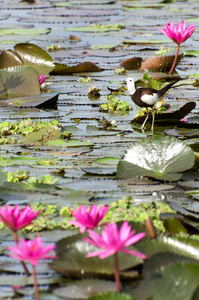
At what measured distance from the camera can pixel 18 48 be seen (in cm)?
448

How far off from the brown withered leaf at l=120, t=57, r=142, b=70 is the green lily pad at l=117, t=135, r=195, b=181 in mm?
2713

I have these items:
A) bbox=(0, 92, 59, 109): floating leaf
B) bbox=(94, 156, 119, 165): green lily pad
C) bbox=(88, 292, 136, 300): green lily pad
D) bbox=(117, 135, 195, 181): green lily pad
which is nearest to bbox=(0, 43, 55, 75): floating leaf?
bbox=(0, 92, 59, 109): floating leaf

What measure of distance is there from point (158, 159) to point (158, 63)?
8.59ft

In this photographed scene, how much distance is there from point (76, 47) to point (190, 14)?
315 cm

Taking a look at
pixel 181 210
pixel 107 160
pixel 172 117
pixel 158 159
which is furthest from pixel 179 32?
pixel 181 210

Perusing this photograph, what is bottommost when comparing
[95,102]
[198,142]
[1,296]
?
[95,102]

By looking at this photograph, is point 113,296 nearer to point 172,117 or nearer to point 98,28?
point 172,117

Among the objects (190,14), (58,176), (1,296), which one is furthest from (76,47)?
(1,296)

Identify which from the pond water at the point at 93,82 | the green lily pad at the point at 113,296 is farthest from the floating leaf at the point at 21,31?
the green lily pad at the point at 113,296

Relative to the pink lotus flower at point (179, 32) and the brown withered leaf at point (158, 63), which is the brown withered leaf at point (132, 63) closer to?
the brown withered leaf at point (158, 63)

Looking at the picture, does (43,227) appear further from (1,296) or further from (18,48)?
(18,48)

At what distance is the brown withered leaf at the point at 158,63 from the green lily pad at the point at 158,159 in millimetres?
2486

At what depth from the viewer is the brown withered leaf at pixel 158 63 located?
4863mm

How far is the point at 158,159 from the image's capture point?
2.44m
